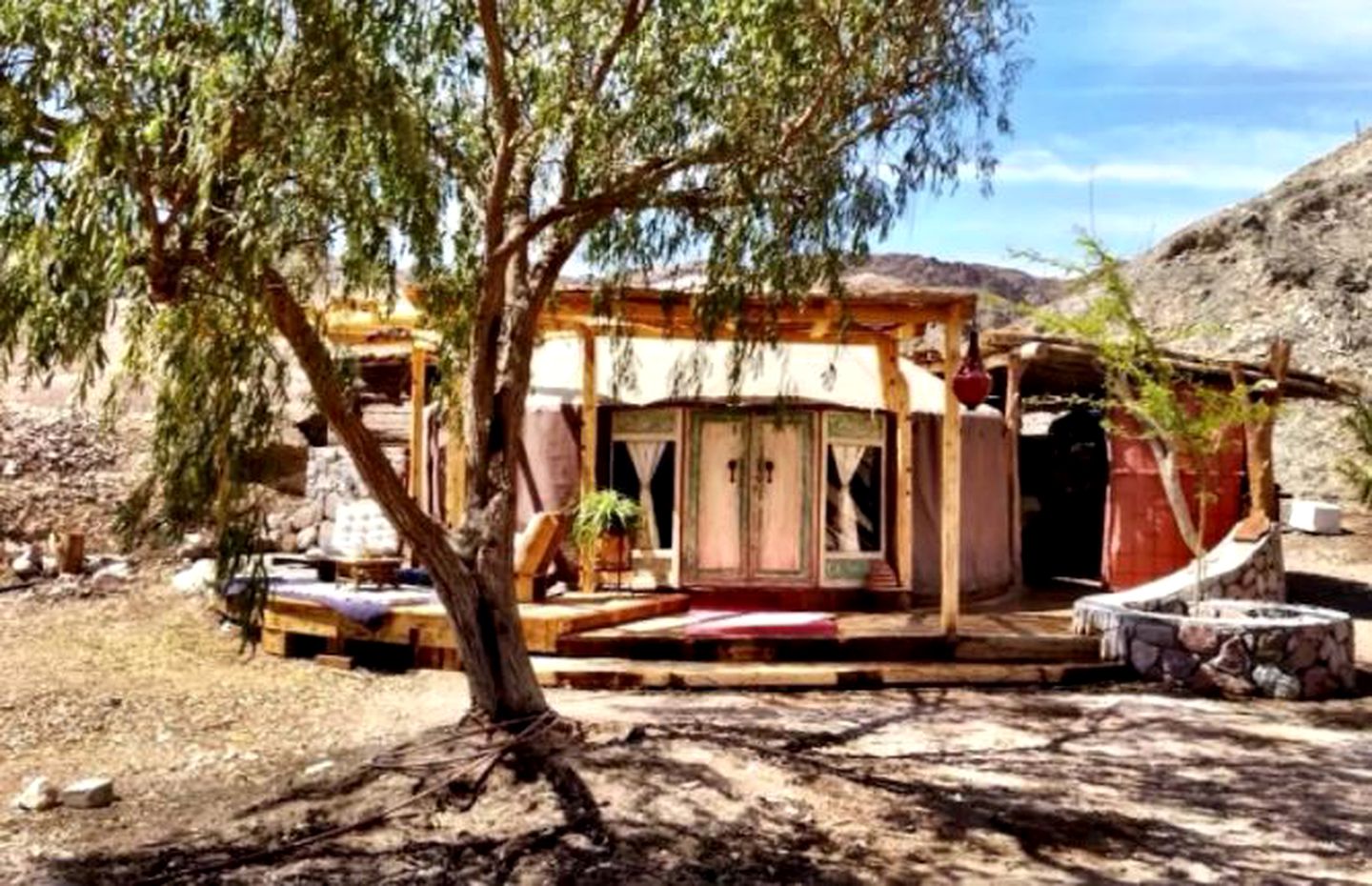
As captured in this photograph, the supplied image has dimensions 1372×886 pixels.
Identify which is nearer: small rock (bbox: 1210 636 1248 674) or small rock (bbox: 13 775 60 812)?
small rock (bbox: 13 775 60 812)

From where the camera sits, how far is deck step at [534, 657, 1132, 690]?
8.37m

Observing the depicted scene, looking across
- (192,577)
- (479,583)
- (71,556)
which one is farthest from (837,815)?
(71,556)

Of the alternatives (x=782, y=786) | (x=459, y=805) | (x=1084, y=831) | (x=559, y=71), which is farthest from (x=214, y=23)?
(x=1084, y=831)

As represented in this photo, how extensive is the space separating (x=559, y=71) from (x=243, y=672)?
15.7 feet

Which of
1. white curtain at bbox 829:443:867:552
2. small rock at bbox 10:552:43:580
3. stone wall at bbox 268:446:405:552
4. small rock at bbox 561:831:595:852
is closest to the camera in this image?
small rock at bbox 561:831:595:852

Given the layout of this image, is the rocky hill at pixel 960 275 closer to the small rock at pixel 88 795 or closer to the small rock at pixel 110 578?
the small rock at pixel 110 578

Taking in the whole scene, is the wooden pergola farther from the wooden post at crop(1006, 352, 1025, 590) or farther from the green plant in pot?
the wooden post at crop(1006, 352, 1025, 590)

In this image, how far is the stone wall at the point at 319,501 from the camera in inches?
570

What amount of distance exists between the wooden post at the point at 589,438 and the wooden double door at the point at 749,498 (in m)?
0.90

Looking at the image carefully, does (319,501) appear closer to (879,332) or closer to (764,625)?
(764,625)

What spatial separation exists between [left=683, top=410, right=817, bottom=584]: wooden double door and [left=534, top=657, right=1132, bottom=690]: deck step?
2.22 meters

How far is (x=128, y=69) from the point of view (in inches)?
152

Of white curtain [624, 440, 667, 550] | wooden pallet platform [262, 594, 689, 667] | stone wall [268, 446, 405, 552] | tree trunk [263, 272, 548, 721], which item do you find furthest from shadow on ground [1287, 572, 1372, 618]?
stone wall [268, 446, 405, 552]

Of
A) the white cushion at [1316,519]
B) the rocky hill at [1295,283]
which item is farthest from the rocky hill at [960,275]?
the white cushion at [1316,519]
